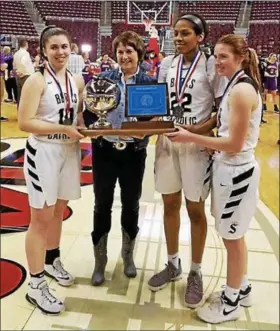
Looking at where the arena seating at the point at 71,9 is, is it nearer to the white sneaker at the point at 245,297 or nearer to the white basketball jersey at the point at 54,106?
the white basketball jersey at the point at 54,106

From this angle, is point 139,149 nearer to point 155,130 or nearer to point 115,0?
point 155,130

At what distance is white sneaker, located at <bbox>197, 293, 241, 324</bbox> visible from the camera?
1.48m

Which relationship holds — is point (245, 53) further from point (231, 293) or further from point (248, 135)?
point (231, 293)

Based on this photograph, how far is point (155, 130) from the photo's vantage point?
1.28 m

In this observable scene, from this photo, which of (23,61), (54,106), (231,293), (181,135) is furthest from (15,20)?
(231,293)

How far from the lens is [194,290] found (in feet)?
5.32

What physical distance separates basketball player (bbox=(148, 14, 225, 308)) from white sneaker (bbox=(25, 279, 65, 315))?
51cm

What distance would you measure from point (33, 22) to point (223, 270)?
161 cm

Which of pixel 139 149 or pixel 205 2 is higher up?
pixel 205 2

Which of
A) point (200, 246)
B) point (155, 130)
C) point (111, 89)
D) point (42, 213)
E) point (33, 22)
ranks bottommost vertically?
point (200, 246)

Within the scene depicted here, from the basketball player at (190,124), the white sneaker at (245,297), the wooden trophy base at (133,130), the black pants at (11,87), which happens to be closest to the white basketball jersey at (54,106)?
the wooden trophy base at (133,130)

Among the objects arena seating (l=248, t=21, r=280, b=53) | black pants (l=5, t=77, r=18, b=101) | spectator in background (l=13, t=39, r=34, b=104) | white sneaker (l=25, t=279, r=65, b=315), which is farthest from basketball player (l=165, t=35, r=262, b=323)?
black pants (l=5, t=77, r=18, b=101)

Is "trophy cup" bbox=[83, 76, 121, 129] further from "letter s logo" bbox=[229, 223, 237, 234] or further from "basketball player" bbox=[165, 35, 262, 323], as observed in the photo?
"letter s logo" bbox=[229, 223, 237, 234]

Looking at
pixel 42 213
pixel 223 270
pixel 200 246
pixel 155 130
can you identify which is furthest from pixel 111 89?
pixel 223 270
